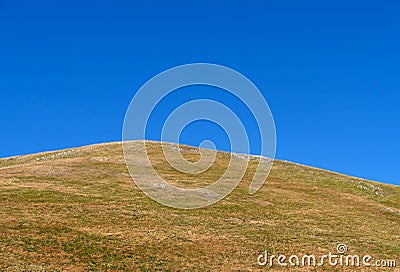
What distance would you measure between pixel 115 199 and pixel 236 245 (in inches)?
774

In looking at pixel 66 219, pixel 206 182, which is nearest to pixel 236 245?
pixel 66 219

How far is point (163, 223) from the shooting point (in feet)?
164

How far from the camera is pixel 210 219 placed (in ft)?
176

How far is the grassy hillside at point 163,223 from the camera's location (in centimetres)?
3916

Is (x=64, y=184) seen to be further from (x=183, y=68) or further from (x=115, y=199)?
(x=183, y=68)

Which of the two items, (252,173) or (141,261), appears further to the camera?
(252,173)

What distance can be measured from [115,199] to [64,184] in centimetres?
974

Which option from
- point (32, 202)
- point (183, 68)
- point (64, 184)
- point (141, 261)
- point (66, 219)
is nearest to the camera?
point (183, 68)

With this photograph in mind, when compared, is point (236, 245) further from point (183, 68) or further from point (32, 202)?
point (32, 202)

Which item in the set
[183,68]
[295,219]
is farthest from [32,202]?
[295,219]

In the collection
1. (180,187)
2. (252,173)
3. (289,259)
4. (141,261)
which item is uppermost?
(252,173)

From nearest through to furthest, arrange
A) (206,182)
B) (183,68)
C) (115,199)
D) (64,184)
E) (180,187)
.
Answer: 1. (183,68)
2. (115,199)
3. (64,184)
4. (180,187)
5. (206,182)

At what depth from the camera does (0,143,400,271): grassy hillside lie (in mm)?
39156

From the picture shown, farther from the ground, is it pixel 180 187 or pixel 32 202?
pixel 180 187
